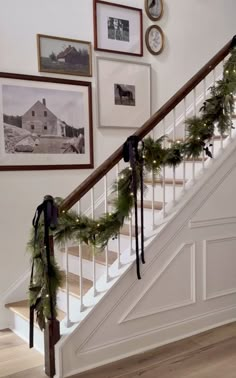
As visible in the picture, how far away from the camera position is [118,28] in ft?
12.3

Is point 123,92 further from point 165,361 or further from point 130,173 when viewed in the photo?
point 165,361

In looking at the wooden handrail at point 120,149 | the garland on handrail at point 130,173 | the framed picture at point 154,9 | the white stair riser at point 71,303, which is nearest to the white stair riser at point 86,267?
the white stair riser at point 71,303

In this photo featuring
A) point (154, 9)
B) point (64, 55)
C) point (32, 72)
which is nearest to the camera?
point (32, 72)

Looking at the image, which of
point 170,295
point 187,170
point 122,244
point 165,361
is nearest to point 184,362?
point 165,361

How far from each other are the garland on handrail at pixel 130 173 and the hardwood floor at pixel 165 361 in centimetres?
43

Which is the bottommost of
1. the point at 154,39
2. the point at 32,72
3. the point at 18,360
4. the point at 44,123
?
the point at 18,360

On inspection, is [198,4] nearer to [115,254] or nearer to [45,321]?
[115,254]

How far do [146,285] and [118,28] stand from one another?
242 centimetres

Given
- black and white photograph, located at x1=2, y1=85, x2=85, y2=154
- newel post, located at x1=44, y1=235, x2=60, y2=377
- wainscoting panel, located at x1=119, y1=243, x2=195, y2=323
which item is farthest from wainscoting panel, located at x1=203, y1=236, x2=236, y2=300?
black and white photograph, located at x1=2, y1=85, x2=85, y2=154

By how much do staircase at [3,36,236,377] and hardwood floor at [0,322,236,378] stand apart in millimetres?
91

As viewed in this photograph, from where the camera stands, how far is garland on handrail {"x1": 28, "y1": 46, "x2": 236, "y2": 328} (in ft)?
7.96

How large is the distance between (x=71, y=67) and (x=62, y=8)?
1.66 feet

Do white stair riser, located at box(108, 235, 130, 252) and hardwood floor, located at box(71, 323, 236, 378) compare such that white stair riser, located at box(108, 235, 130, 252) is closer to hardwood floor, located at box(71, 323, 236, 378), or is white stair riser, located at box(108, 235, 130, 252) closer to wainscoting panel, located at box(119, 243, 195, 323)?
wainscoting panel, located at box(119, 243, 195, 323)

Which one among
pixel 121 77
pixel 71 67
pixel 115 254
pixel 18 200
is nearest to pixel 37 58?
pixel 71 67
